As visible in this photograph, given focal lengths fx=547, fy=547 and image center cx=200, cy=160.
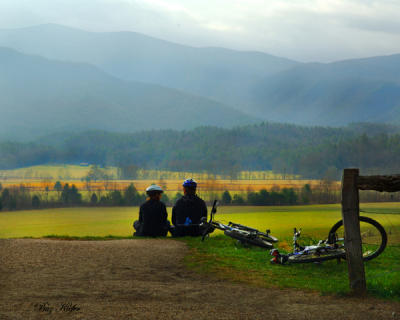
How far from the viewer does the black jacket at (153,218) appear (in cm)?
2022

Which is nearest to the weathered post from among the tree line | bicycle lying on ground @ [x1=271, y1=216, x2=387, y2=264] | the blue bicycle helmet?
bicycle lying on ground @ [x1=271, y1=216, x2=387, y2=264]

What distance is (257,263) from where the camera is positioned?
16016mm

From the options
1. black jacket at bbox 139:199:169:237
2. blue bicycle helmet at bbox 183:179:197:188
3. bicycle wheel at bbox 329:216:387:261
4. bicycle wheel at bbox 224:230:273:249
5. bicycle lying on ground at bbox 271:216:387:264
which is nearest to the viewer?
bicycle wheel at bbox 329:216:387:261

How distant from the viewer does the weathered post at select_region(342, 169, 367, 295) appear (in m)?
12.0

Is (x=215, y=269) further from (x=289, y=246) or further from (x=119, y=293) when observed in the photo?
(x=289, y=246)

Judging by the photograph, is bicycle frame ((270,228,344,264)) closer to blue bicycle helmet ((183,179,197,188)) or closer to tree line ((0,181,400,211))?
blue bicycle helmet ((183,179,197,188))

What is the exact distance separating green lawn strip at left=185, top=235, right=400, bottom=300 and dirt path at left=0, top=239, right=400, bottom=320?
2.05 feet

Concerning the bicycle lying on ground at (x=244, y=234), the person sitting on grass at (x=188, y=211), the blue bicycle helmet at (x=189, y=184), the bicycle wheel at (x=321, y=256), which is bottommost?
the bicycle wheel at (x=321, y=256)

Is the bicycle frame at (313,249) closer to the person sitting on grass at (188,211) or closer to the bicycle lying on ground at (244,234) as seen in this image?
the bicycle lying on ground at (244,234)

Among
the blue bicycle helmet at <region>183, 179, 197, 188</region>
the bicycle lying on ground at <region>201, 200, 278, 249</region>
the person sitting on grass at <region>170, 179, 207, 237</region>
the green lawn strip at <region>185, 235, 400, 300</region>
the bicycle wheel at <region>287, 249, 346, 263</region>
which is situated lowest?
the green lawn strip at <region>185, 235, 400, 300</region>

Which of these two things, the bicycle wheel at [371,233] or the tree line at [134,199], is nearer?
the bicycle wheel at [371,233]

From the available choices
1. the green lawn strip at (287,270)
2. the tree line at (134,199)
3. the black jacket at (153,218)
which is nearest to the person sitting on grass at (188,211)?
the black jacket at (153,218)

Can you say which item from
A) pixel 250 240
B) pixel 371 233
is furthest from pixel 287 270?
pixel 250 240

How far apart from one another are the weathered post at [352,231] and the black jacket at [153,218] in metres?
9.38
